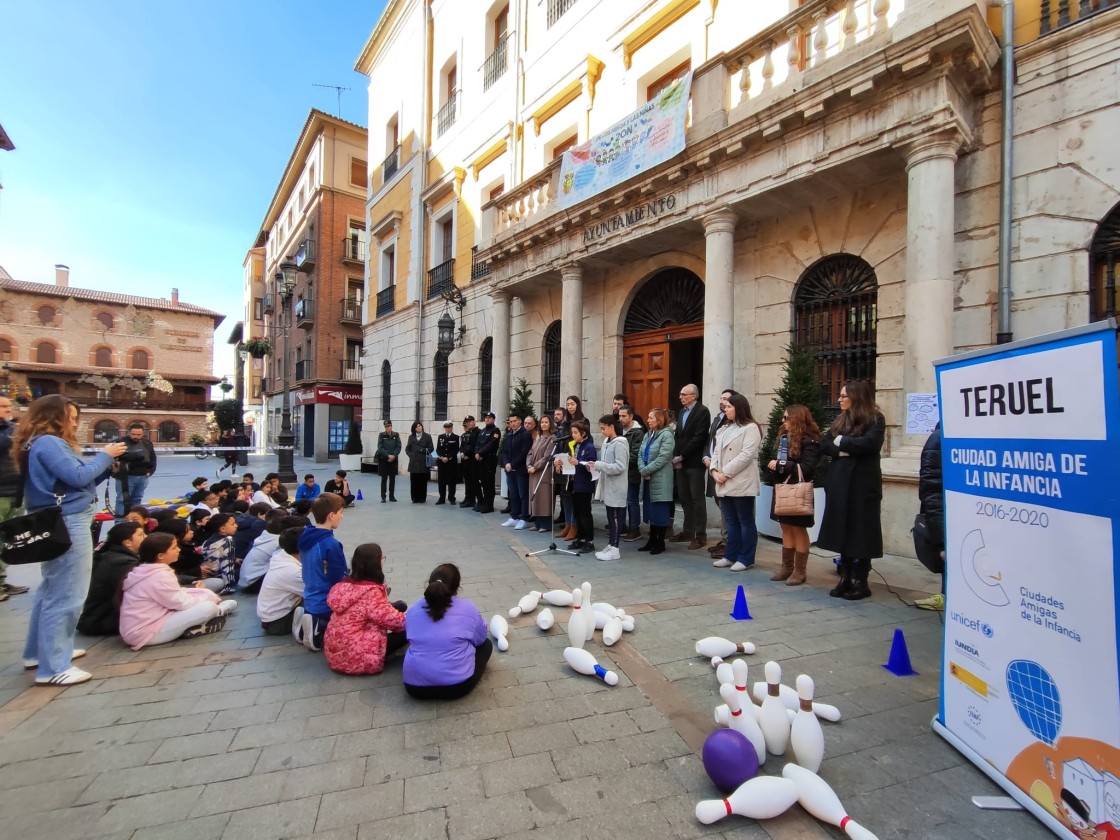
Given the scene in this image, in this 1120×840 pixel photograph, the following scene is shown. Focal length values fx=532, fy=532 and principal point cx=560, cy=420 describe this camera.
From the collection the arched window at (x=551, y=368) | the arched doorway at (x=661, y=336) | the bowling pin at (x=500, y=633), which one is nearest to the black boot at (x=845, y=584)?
the bowling pin at (x=500, y=633)

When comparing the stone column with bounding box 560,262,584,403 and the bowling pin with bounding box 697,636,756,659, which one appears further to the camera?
the stone column with bounding box 560,262,584,403

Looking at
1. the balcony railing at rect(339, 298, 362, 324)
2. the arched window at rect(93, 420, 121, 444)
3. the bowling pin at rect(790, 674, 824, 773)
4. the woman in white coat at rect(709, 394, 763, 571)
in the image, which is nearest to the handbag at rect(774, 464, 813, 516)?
the woman in white coat at rect(709, 394, 763, 571)

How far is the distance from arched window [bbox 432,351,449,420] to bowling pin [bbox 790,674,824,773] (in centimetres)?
1492

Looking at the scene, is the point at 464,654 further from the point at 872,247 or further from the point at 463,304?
the point at 463,304

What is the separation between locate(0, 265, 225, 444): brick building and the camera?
44188 mm

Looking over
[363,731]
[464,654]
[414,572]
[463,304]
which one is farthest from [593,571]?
[463,304]

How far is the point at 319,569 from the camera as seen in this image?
3.85 meters

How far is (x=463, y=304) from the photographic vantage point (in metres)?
15.3

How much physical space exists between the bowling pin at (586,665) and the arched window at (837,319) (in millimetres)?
5680

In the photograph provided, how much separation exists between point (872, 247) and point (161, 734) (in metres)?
8.61

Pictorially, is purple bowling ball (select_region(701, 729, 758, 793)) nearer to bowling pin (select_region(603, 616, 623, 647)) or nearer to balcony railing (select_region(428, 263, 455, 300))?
bowling pin (select_region(603, 616, 623, 647))

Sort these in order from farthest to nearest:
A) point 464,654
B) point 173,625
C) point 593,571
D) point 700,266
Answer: point 700,266 < point 593,571 < point 173,625 < point 464,654

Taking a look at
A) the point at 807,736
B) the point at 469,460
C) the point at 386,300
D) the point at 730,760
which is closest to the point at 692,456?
the point at 807,736

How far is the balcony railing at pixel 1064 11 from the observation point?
18.6 ft
